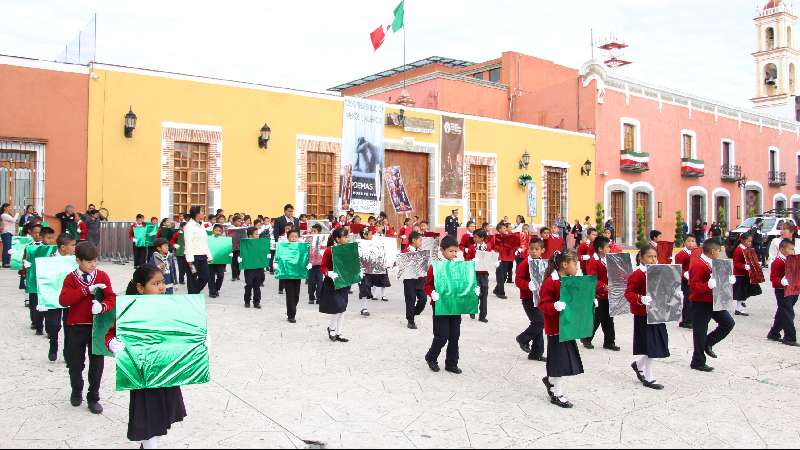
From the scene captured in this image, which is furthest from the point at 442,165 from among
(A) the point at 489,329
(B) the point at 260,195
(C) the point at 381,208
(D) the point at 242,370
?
(D) the point at 242,370

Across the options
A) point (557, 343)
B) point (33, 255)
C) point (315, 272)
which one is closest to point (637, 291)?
point (557, 343)

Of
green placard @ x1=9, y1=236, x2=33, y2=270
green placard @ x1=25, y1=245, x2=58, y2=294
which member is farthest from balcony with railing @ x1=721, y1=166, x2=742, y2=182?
green placard @ x1=25, y1=245, x2=58, y2=294

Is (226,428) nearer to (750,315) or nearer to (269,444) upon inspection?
(269,444)

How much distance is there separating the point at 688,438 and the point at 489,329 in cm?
474

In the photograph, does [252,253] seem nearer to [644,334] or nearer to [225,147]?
[644,334]

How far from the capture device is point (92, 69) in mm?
16688

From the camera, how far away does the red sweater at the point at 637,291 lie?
7.06 metres

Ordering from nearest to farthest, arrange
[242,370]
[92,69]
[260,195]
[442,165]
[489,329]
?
[242,370]
[489,329]
[92,69]
[260,195]
[442,165]

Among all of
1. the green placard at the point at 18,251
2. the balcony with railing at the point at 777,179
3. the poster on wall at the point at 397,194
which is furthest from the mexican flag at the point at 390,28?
the balcony with railing at the point at 777,179

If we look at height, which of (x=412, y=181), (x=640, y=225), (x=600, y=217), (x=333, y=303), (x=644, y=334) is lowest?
(x=644, y=334)

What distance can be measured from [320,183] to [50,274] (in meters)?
14.0

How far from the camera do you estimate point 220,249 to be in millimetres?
12172

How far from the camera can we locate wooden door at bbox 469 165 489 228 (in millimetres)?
24562

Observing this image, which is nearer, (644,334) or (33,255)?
(644,334)
